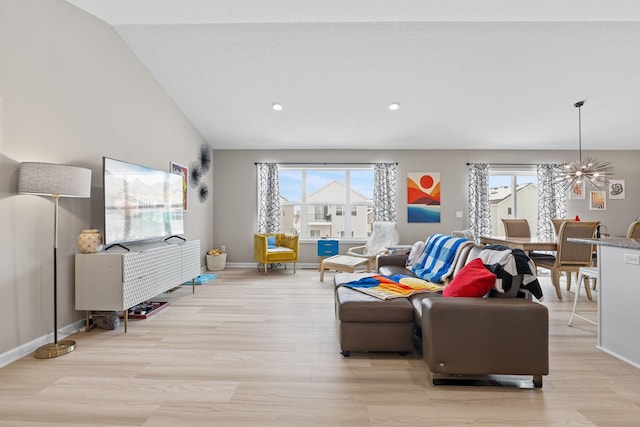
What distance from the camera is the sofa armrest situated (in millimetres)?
1870

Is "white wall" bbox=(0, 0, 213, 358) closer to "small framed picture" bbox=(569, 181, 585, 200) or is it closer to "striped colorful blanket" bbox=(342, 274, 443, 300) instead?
"striped colorful blanket" bbox=(342, 274, 443, 300)

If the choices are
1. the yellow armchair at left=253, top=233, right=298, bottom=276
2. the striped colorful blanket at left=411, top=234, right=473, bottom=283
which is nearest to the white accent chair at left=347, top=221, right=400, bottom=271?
the yellow armchair at left=253, top=233, right=298, bottom=276

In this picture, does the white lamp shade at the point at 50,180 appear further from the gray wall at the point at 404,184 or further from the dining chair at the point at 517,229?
the dining chair at the point at 517,229

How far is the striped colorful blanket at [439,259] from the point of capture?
2939mm

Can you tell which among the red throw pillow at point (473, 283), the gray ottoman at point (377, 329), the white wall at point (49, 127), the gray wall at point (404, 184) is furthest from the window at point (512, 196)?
the white wall at point (49, 127)

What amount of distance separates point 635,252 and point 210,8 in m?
3.95

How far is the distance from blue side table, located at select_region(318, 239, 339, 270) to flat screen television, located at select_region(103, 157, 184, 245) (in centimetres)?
248

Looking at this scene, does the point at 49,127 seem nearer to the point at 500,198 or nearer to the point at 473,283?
the point at 473,283

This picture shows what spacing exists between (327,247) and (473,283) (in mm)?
3848

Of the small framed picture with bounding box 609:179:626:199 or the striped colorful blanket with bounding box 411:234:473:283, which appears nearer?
the striped colorful blanket with bounding box 411:234:473:283

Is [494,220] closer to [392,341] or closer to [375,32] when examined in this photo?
[375,32]

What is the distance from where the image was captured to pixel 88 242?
9.21 feet

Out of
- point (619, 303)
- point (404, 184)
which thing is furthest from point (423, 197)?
point (619, 303)

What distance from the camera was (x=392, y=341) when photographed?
7.61 feet
